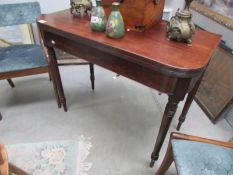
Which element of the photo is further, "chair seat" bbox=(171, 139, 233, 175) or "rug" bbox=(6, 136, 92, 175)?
"rug" bbox=(6, 136, 92, 175)

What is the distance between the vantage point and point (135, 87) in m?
2.10

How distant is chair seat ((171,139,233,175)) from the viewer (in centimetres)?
82

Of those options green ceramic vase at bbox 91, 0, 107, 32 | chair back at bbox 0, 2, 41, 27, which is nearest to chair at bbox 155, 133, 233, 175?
green ceramic vase at bbox 91, 0, 107, 32

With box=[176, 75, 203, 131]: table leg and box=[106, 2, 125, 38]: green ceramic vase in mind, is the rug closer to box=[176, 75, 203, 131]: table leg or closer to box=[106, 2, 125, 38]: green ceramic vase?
box=[176, 75, 203, 131]: table leg

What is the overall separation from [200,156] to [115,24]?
2.47ft

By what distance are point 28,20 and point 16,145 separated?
1080mm

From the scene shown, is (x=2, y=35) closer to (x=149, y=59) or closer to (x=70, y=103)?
(x=70, y=103)

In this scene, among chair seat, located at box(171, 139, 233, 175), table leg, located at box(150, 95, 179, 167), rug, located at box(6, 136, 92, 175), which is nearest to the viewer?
chair seat, located at box(171, 139, 233, 175)

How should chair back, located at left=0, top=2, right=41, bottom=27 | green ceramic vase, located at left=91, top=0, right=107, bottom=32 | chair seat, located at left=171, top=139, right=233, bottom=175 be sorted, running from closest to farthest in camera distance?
chair seat, located at left=171, top=139, right=233, bottom=175 → green ceramic vase, located at left=91, top=0, right=107, bottom=32 → chair back, located at left=0, top=2, right=41, bottom=27

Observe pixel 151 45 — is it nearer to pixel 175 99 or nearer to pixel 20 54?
pixel 175 99

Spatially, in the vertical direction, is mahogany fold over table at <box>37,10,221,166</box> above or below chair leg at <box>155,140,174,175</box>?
above

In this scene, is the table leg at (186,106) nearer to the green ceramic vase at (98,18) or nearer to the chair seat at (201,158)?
the chair seat at (201,158)

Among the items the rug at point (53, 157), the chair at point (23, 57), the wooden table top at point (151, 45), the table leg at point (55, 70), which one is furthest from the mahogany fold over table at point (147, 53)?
the rug at point (53, 157)

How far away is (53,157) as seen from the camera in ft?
4.56
